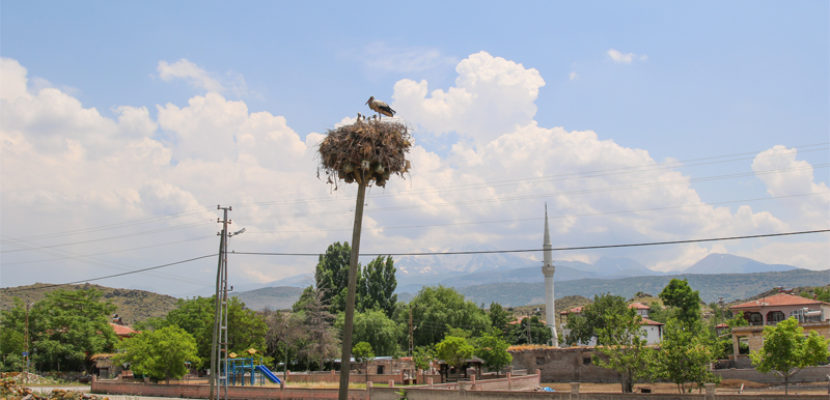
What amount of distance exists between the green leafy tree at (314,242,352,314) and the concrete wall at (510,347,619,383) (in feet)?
79.9

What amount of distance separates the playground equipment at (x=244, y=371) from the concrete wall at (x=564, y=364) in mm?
30354

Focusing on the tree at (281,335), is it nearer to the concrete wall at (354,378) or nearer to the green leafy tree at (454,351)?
the concrete wall at (354,378)

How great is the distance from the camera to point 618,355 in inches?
1978

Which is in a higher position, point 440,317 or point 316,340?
point 440,317

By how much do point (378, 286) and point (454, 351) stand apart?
40.9 metres

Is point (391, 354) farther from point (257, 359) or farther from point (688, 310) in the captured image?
point (688, 310)

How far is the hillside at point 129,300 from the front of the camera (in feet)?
503

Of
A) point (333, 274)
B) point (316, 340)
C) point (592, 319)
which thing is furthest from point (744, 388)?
point (333, 274)

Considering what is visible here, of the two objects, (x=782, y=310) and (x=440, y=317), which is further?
(x=440, y=317)

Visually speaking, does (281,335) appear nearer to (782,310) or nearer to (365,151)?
(365,151)

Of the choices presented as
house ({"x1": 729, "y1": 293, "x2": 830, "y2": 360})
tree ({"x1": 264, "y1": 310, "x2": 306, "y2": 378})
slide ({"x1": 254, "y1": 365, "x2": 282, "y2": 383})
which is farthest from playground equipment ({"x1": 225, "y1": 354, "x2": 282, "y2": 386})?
house ({"x1": 729, "y1": 293, "x2": 830, "y2": 360})

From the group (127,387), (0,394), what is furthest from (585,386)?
(0,394)

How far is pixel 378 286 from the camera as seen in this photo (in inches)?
3706

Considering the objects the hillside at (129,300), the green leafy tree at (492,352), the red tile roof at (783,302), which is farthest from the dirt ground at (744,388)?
the hillside at (129,300)
